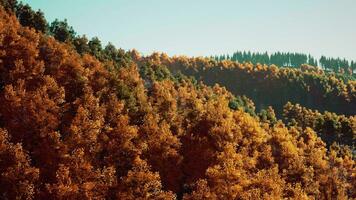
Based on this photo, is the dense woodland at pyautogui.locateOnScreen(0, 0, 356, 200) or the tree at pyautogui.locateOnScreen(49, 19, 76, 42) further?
the tree at pyautogui.locateOnScreen(49, 19, 76, 42)

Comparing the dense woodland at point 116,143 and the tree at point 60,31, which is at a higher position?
the tree at point 60,31

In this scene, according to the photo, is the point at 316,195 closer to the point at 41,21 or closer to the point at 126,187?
the point at 126,187

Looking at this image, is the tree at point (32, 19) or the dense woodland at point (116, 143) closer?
the dense woodland at point (116, 143)

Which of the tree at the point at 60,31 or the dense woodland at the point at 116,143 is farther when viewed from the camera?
the tree at the point at 60,31

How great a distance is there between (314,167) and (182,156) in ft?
165

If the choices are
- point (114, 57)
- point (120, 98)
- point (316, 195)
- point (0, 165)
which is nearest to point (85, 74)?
point (120, 98)

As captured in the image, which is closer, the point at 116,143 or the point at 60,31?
the point at 116,143

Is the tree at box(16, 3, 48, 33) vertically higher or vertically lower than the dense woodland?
higher

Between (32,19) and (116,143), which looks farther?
(32,19)

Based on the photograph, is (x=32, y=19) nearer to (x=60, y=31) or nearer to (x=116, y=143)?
(x=60, y=31)

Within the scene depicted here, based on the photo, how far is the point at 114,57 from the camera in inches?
6471

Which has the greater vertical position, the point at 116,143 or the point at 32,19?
the point at 32,19

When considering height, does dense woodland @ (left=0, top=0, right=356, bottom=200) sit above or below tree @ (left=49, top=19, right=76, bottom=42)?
below

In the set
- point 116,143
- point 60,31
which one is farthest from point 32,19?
point 116,143
